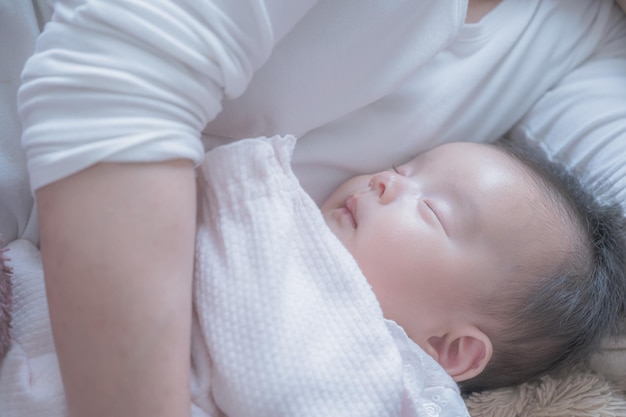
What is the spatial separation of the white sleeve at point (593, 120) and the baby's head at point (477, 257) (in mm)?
128

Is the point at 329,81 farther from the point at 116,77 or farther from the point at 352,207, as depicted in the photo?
the point at 116,77

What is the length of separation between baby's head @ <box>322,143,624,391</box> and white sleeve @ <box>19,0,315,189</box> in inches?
14.1

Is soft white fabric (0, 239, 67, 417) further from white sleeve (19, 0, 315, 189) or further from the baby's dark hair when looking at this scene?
the baby's dark hair

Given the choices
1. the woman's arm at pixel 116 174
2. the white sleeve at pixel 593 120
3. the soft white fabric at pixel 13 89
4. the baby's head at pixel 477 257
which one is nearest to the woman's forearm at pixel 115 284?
the woman's arm at pixel 116 174

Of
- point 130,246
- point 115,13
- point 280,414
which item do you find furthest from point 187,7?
point 280,414

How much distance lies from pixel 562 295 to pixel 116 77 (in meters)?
0.63

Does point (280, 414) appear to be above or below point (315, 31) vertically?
below

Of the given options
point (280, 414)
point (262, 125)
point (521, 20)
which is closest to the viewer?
point (280, 414)

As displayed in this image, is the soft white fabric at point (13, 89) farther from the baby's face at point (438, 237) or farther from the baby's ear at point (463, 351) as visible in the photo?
the baby's ear at point (463, 351)

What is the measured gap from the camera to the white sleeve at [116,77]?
58 cm

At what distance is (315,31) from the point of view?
0.77 m

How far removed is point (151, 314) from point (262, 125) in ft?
1.07

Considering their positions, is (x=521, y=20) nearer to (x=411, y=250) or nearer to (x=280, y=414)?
(x=411, y=250)

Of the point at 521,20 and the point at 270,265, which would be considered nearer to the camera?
the point at 270,265
